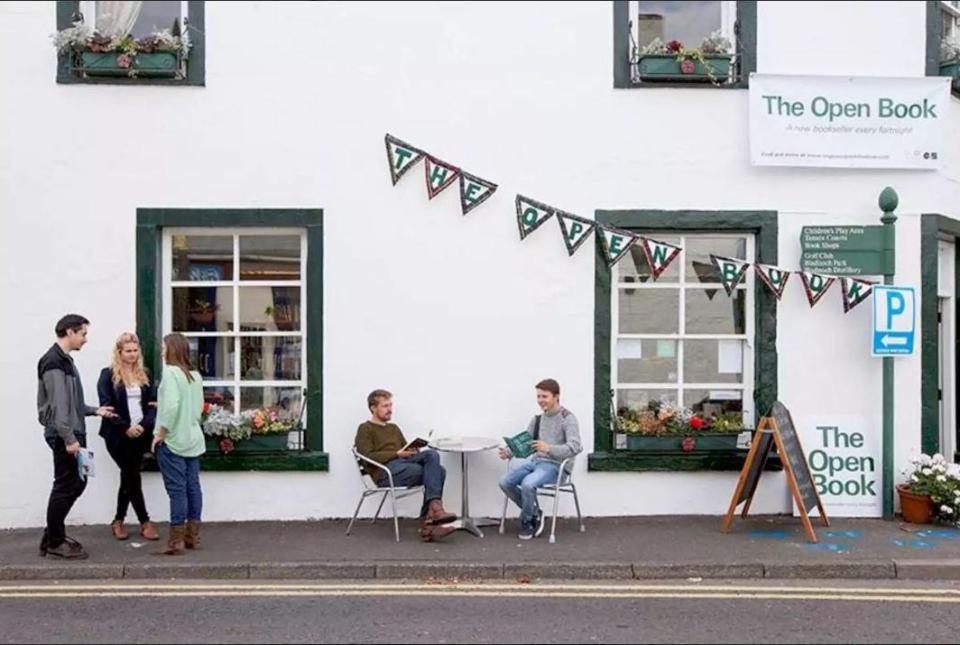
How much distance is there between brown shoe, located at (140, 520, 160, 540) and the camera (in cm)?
791

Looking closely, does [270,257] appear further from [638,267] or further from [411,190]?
[638,267]

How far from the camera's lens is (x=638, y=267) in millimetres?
8930

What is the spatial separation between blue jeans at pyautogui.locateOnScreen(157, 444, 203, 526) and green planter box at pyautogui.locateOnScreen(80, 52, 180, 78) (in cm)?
354

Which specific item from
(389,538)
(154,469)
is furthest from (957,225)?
(154,469)

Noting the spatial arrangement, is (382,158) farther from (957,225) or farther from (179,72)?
(957,225)

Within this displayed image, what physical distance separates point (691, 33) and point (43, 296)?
6595 millimetres

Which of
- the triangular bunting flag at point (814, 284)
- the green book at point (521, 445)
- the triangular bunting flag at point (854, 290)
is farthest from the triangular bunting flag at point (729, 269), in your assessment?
the green book at point (521, 445)

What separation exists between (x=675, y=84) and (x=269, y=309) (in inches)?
173

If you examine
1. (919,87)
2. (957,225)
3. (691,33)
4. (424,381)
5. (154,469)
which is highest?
(691,33)

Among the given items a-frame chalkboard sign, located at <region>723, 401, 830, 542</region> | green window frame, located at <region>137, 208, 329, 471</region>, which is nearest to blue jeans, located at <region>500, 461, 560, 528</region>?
a-frame chalkboard sign, located at <region>723, 401, 830, 542</region>

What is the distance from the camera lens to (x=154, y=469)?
8.55m

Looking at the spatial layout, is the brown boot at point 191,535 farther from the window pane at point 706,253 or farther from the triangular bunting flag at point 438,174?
the window pane at point 706,253

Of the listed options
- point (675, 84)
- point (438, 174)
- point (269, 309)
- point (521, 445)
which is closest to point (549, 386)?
point (521, 445)

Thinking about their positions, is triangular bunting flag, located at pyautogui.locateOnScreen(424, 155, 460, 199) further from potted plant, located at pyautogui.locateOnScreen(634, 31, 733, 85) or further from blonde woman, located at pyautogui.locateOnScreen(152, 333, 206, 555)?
blonde woman, located at pyautogui.locateOnScreen(152, 333, 206, 555)
